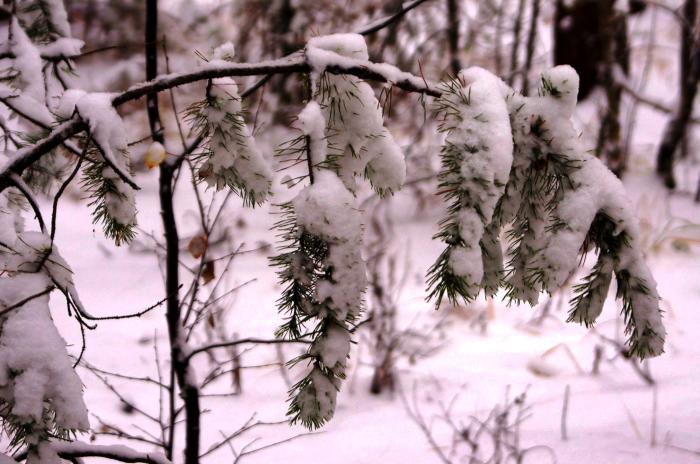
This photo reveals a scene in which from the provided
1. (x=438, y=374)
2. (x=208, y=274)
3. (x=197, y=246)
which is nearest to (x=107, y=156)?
(x=208, y=274)

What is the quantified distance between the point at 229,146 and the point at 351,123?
0.73ft

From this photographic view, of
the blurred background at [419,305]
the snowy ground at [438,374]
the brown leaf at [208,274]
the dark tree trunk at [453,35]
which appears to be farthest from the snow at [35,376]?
the dark tree trunk at [453,35]

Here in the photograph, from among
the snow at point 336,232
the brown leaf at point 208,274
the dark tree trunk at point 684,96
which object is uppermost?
the dark tree trunk at point 684,96

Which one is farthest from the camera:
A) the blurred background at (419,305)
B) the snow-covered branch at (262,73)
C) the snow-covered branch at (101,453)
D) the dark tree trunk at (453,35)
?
the dark tree trunk at (453,35)

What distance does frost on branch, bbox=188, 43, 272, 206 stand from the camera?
3.35 ft

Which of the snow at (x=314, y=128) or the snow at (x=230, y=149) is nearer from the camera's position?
the snow at (x=314, y=128)

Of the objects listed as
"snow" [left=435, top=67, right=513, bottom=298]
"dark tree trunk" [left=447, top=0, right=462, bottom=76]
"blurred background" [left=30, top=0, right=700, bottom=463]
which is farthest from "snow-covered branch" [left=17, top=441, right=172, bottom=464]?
"dark tree trunk" [left=447, top=0, right=462, bottom=76]

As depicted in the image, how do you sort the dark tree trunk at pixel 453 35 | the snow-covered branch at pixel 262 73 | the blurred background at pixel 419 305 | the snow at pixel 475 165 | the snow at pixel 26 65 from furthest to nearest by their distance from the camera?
the dark tree trunk at pixel 453 35 → the blurred background at pixel 419 305 → the snow at pixel 26 65 → the snow-covered branch at pixel 262 73 → the snow at pixel 475 165

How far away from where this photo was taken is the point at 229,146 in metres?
1.02

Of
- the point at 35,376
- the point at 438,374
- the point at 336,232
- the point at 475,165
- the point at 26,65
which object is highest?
the point at 26,65

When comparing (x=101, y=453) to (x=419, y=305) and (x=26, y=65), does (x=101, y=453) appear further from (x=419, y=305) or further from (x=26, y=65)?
(x=419, y=305)

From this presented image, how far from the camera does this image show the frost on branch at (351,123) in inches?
37.9

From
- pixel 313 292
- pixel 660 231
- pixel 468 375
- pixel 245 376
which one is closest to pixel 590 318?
pixel 313 292

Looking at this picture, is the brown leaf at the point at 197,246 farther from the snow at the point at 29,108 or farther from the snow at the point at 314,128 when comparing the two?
the snow at the point at 314,128
